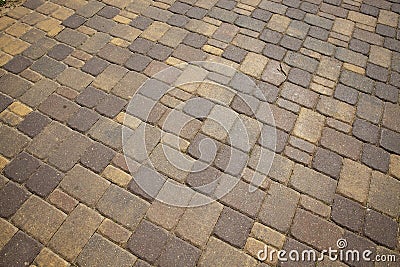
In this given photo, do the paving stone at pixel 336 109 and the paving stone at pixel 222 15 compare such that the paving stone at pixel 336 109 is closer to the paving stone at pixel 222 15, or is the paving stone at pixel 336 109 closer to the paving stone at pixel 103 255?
the paving stone at pixel 222 15

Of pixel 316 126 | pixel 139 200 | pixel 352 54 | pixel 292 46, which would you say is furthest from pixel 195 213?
pixel 352 54

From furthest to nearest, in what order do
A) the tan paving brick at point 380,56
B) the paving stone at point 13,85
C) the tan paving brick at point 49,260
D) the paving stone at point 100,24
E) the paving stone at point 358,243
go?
the paving stone at point 100,24
the tan paving brick at point 380,56
the paving stone at point 13,85
the paving stone at point 358,243
the tan paving brick at point 49,260

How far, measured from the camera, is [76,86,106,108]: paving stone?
9.46 ft

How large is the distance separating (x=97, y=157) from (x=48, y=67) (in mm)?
1400

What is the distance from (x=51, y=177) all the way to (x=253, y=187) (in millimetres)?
1714

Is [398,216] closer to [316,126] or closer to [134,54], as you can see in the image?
[316,126]

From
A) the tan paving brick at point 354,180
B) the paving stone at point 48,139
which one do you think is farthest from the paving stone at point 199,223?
the paving stone at point 48,139

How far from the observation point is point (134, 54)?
10.9 ft

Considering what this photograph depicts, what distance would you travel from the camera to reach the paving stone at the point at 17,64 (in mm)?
3150

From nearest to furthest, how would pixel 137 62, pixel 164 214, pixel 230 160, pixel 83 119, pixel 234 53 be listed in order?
pixel 164 214, pixel 230 160, pixel 83 119, pixel 137 62, pixel 234 53

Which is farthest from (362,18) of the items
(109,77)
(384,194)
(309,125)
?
(109,77)

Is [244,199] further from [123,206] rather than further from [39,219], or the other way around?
[39,219]

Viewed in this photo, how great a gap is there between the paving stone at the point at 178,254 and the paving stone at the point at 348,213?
1145mm

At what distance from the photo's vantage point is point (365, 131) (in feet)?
8.97
